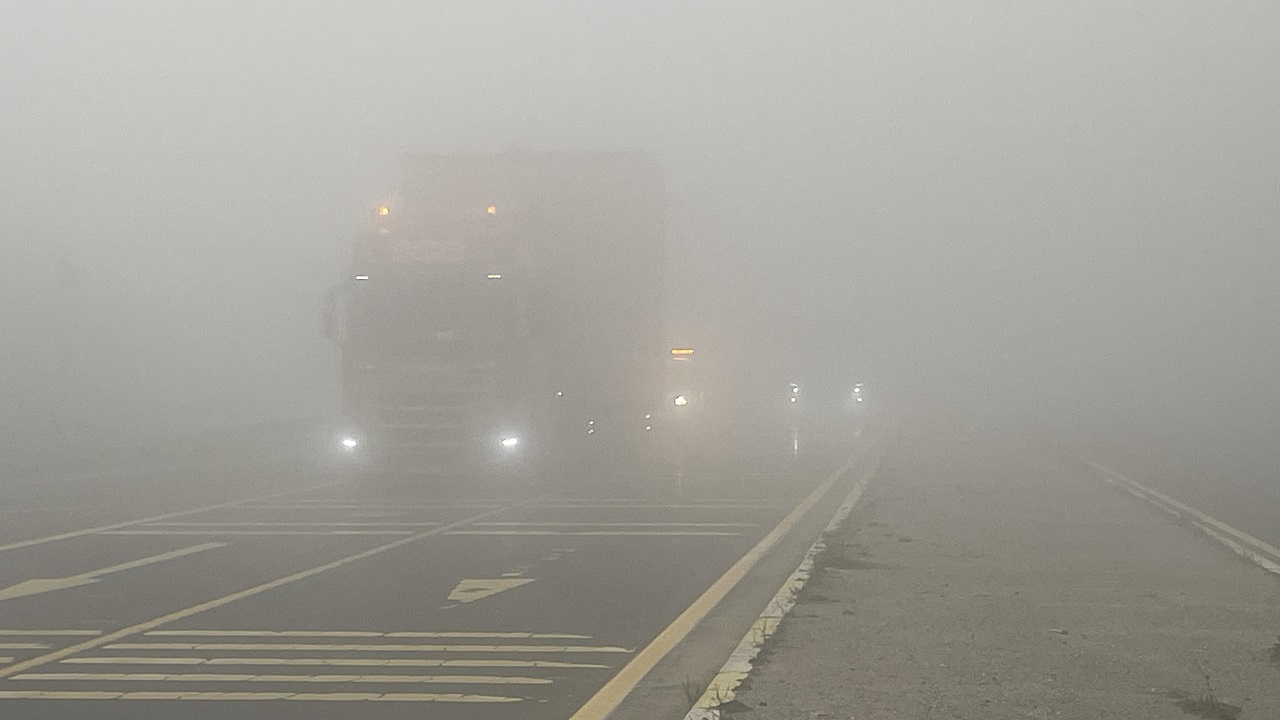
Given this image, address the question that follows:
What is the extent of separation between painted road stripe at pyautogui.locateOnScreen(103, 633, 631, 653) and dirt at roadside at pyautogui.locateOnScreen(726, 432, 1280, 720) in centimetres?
141

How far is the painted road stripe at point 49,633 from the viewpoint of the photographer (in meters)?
11.1

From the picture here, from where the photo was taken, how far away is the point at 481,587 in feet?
45.8

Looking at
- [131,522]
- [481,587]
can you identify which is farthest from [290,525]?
[481,587]

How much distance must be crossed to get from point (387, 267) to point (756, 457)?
1436 centimetres

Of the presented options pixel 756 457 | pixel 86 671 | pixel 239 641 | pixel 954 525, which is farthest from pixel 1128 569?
pixel 756 457

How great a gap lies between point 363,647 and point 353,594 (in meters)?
2.96

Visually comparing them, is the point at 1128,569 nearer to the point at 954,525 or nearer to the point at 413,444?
the point at 954,525

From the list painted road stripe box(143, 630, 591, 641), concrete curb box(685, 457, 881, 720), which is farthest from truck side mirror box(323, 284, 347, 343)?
painted road stripe box(143, 630, 591, 641)

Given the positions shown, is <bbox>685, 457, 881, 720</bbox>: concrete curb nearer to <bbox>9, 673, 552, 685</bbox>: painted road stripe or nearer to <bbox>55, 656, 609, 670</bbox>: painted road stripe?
<bbox>55, 656, 609, 670</bbox>: painted road stripe

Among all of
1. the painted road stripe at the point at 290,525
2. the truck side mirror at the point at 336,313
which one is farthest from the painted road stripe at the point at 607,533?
the truck side mirror at the point at 336,313

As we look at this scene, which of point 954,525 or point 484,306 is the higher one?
point 484,306

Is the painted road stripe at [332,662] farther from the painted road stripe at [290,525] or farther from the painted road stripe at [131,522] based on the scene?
the painted road stripe at [290,525]

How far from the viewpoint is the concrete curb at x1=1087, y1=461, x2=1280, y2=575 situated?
15492 mm

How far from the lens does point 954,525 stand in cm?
1927
